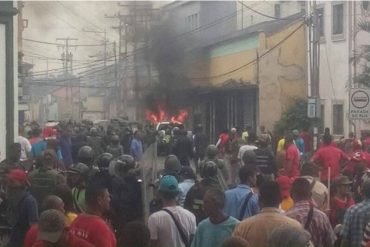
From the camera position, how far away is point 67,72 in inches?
3994

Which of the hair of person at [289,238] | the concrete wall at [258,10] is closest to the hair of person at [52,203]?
the hair of person at [289,238]

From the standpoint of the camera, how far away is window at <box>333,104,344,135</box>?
38.4m

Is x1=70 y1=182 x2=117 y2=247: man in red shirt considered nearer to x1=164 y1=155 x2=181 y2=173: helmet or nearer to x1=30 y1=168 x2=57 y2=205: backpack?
x1=30 y1=168 x2=57 y2=205: backpack

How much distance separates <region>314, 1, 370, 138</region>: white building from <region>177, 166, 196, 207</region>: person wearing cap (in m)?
25.1

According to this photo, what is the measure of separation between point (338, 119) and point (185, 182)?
28.9 meters

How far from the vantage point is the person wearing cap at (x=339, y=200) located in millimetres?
9094

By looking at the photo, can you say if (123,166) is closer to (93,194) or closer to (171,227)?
(171,227)

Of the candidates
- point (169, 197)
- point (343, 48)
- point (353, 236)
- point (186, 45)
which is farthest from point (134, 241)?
point (186, 45)

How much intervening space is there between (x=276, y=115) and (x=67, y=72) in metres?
62.1

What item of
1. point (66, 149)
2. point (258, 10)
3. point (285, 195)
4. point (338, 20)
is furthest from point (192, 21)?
point (285, 195)

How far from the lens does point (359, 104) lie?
17.1 meters

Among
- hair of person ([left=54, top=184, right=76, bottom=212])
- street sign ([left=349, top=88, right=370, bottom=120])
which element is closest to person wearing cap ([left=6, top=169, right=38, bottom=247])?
hair of person ([left=54, top=184, right=76, bottom=212])

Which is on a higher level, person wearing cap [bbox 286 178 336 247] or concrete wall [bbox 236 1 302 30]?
concrete wall [bbox 236 1 302 30]

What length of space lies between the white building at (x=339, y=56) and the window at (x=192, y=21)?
21.8m
